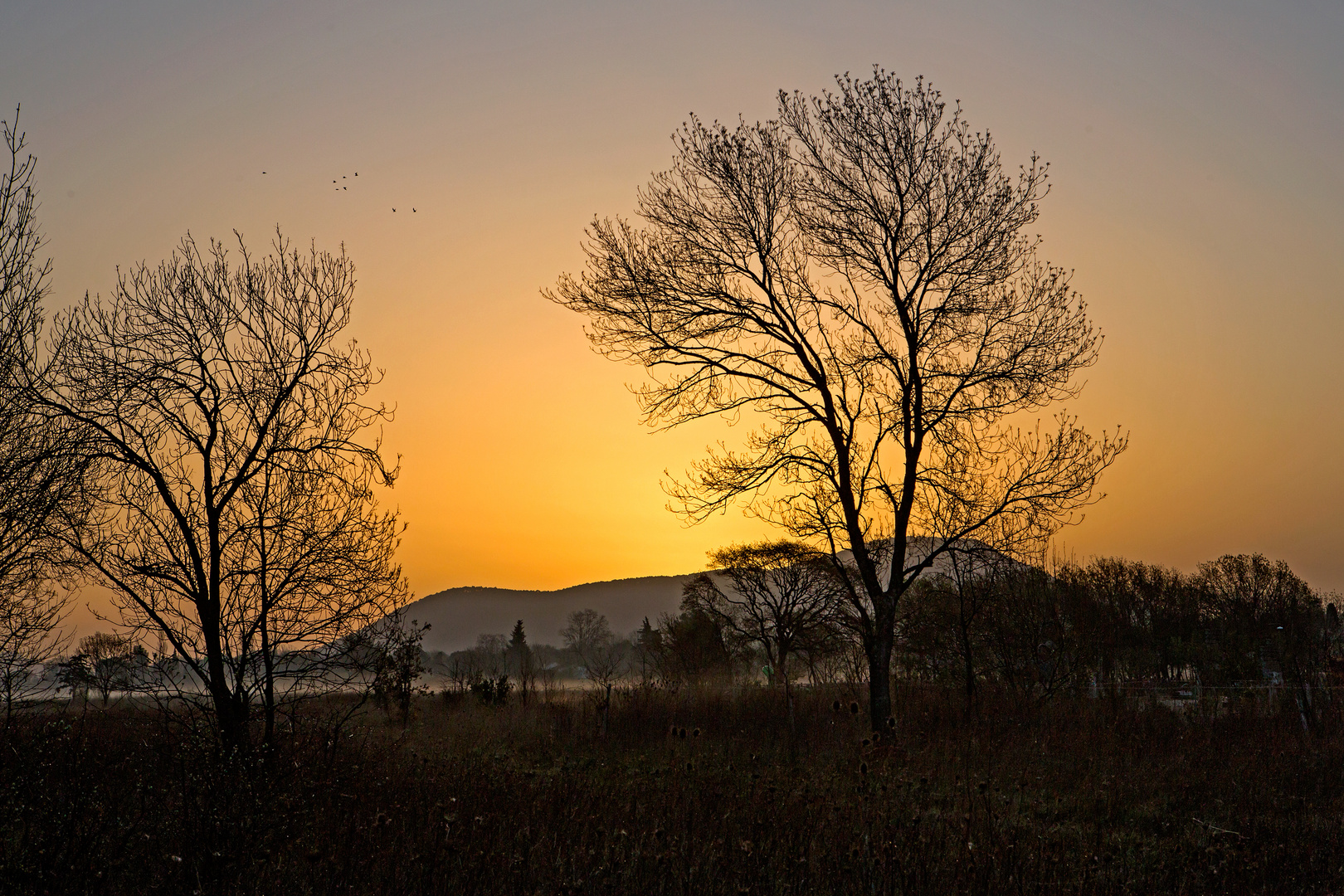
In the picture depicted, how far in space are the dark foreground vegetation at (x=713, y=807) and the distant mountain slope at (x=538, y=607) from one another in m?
157

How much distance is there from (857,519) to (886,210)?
4.56 meters

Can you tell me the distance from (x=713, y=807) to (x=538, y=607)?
182 meters

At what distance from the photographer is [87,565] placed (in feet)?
32.6

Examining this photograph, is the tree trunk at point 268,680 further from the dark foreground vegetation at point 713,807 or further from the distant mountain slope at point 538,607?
the distant mountain slope at point 538,607

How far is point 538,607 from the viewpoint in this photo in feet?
606

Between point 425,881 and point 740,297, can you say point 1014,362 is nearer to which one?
point 740,297

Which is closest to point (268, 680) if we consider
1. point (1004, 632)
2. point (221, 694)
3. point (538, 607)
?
point (221, 694)

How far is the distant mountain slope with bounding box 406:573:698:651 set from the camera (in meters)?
174

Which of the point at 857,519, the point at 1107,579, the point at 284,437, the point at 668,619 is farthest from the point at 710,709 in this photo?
the point at 1107,579

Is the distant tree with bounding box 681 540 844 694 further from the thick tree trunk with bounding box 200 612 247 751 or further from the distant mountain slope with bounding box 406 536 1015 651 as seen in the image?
the distant mountain slope with bounding box 406 536 1015 651

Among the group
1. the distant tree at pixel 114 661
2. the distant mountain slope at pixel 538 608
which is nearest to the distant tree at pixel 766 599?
the distant tree at pixel 114 661

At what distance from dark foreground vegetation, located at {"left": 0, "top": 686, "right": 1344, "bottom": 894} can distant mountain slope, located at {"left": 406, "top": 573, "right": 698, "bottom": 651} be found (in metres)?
157

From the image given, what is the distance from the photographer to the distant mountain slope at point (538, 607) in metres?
174

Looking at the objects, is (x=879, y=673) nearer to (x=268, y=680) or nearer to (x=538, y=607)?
(x=268, y=680)
